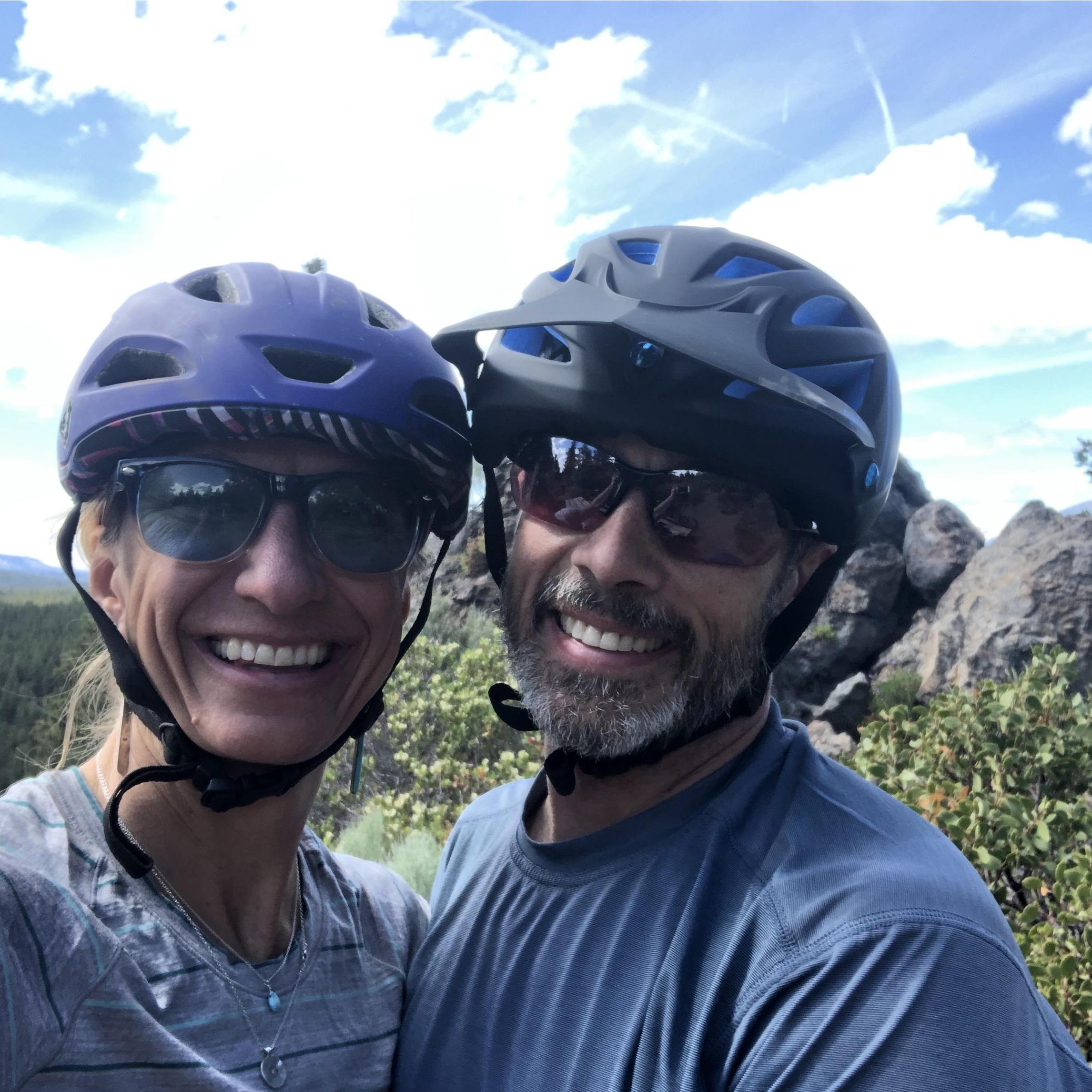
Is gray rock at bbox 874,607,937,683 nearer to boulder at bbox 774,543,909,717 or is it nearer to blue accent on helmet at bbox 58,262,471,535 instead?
boulder at bbox 774,543,909,717

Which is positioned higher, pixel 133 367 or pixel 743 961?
pixel 133 367

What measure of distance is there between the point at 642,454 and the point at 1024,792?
360 centimetres

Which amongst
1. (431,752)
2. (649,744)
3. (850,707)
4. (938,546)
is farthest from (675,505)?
(938,546)

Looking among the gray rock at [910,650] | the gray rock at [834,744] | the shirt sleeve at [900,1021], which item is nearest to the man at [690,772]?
the shirt sleeve at [900,1021]

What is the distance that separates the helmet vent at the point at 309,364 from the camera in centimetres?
236

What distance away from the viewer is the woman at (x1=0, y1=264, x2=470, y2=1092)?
1928 mm

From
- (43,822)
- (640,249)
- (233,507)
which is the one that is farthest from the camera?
(640,249)

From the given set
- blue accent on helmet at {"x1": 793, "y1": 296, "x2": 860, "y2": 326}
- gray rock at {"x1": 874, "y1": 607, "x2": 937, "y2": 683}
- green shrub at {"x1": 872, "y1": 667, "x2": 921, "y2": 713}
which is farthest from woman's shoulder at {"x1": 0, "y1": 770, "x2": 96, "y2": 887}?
gray rock at {"x1": 874, "y1": 607, "x2": 937, "y2": 683}

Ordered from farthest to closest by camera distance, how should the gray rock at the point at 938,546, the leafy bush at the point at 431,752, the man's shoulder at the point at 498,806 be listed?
the gray rock at the point at 938,546 → the leafy bush at the point at 431,752 → the man's shoulder at the point at 498,806

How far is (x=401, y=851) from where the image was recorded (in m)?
5.42

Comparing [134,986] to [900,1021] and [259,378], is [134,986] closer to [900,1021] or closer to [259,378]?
[259,378]

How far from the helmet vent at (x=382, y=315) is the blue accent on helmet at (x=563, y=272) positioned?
1.82 feet

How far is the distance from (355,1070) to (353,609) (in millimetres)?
1107

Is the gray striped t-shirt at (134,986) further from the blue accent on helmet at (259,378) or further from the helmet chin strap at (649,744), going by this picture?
the blue accent on helmet at (259,378)
